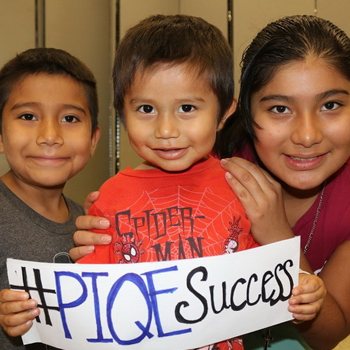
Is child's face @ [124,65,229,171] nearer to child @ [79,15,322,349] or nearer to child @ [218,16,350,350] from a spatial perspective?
child @ [79,15,322,349]

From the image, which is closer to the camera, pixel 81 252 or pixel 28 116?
pixel 81 252

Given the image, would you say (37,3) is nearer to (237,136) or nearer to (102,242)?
(237,136)

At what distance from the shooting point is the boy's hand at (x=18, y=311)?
1.07 m

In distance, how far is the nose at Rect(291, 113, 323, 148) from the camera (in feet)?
4.09

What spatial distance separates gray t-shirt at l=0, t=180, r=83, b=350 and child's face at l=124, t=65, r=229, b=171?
455mm

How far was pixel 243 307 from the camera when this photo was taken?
109cm

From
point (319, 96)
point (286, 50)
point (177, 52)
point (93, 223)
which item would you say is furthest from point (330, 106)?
point (93, 223)

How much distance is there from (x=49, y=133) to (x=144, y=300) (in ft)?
2.02

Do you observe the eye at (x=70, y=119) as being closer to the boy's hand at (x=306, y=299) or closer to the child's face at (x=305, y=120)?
the child's face at (x=305, y=120)

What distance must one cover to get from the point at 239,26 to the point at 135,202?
3145 mm

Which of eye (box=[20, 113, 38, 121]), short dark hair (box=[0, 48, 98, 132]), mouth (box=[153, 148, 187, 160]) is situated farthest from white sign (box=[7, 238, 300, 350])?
short dark hair (box=[0, 48, 98, 132])

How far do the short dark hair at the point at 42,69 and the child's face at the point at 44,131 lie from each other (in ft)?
0.09

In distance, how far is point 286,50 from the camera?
4.37ft

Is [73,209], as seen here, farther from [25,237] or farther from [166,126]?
[166,126]
